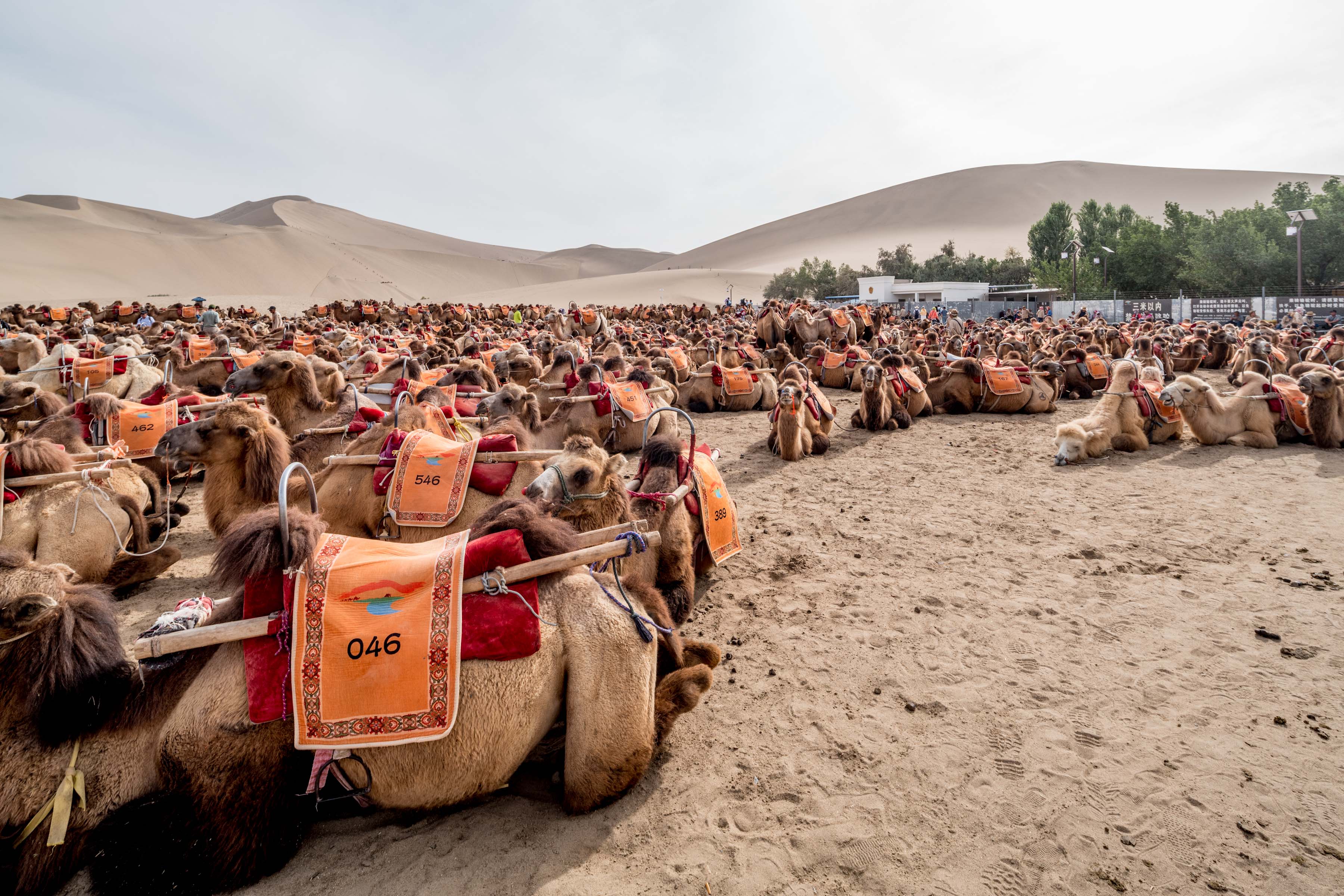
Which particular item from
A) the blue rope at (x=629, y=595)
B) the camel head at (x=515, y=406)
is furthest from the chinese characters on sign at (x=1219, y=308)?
the blue rope at (x=629, y=595)

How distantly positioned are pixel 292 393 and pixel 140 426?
1.56 metres

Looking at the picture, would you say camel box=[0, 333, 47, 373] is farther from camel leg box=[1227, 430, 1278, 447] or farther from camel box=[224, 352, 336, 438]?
camel leg box=[1227, 430, 1278, 447]

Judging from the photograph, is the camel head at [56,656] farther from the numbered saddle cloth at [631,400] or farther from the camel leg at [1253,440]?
the camel leg at [1253,440]

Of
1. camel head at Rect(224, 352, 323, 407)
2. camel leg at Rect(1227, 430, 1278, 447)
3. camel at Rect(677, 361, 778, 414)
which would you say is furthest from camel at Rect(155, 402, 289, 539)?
camel leg at Rect(1227, 430, 1278, 447)

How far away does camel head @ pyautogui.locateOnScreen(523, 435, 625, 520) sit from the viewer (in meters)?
4.09

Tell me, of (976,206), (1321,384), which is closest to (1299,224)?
(1321,384)

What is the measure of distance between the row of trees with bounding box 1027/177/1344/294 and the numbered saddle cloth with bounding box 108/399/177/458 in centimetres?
5971

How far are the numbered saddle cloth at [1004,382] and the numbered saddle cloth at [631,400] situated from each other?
26.5ft

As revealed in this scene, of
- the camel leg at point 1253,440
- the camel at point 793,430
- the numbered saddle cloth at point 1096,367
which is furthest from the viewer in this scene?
the numbered saddle cloth at point 1096,367

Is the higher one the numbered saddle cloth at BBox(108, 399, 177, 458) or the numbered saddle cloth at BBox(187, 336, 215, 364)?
Answer: the numbered saddle cloth at BBox(187, 336, 215, 364)

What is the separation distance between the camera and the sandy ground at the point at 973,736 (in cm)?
284

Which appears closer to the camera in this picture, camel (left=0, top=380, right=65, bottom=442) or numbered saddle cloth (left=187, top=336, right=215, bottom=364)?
camel (left=0, top=380, right=65, bottom=442)

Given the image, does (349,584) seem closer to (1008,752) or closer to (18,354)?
(1008,752)

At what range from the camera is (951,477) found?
922cm
